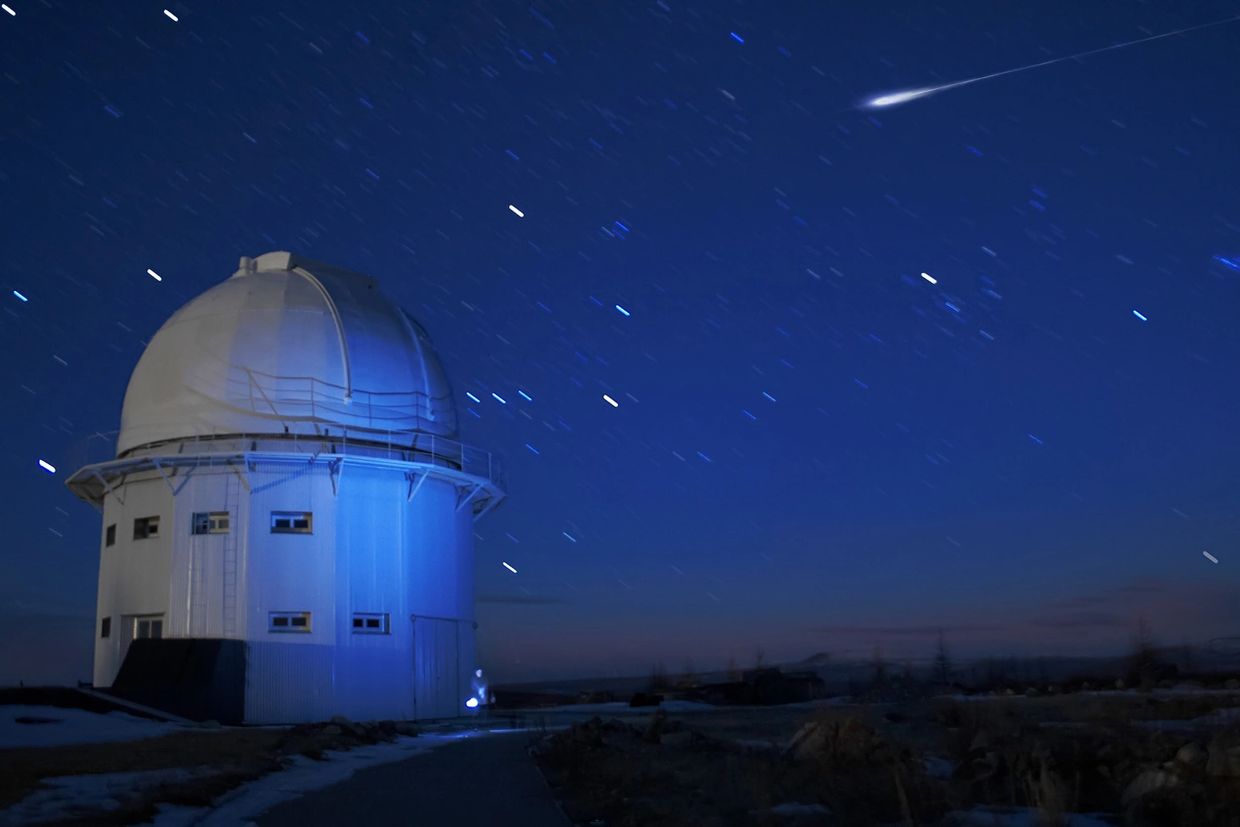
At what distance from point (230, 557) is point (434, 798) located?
61.4 feet

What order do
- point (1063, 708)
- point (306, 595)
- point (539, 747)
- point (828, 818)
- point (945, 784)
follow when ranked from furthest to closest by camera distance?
1. point (306, 595)
2. point (1063, 708)
3. point (539, 747)
4. point (945, 784)
5. point (828, 818)

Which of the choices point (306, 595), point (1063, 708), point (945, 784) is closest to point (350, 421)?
point (306, 595)

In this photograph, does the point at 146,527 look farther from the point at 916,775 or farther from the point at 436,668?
the point at 916,775

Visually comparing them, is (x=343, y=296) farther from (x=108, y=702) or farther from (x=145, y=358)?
(x=108, y=702)

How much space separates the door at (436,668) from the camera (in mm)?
28469

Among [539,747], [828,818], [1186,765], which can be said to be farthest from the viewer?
[539,747]

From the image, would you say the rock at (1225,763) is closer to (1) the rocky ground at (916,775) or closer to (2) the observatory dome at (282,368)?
(1) the rocky ground at (916,775)

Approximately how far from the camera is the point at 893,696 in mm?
29703

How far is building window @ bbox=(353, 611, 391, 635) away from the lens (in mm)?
27438

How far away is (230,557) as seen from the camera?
26938mm

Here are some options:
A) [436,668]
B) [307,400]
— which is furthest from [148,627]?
[436,668]

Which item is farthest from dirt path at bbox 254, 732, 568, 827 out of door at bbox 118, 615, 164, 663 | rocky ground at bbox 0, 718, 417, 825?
door at bbox 118, 615, 164, 663

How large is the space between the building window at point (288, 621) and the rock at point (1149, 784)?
22.0 meters

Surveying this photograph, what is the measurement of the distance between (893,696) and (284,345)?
17740 mm
